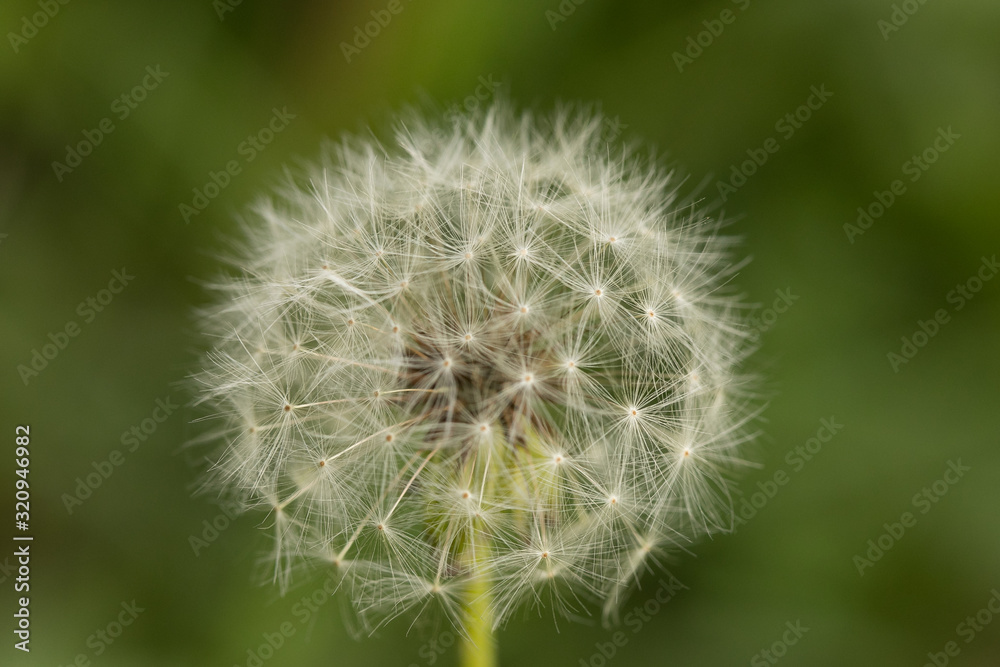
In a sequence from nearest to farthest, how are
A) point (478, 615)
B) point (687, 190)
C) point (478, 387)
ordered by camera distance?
point (478, 387), point (478, 615), point (687, 190)

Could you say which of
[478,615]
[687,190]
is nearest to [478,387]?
[478,615]

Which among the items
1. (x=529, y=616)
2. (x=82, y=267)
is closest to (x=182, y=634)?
(x=529, y=616)

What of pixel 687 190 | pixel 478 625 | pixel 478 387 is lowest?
pixel 478 625

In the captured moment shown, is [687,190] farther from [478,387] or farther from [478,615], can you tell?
[478,615]

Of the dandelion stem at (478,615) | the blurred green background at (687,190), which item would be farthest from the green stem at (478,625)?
the blurred green background at (687,190)

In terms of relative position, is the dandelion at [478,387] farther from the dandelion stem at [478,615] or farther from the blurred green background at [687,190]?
the blurred green background at [687,190]
